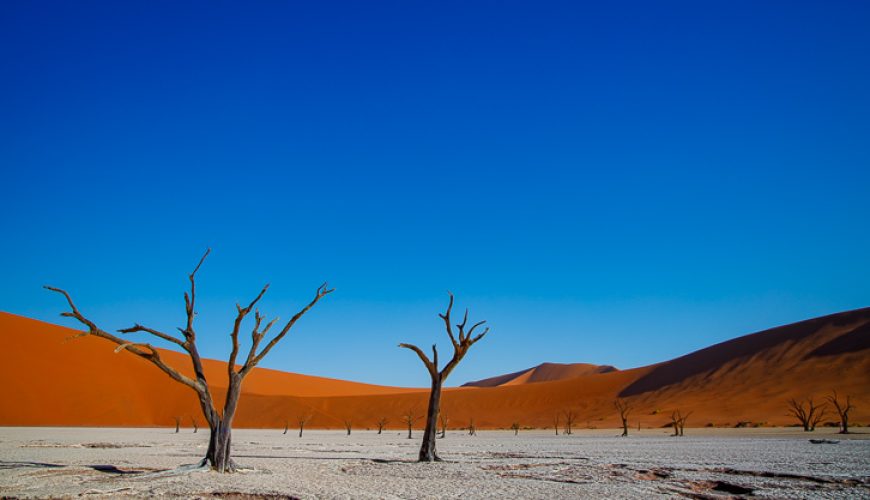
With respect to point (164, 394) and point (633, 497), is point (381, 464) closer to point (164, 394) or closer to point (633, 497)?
point (633, 497)

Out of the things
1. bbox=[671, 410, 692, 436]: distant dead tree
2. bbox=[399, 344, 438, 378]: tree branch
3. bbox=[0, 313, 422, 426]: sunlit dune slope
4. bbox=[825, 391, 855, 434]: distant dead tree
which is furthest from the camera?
bbox=[0, 313, 422, 426]: sunlit dune slope

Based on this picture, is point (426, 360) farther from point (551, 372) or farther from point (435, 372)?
point (551, 372)

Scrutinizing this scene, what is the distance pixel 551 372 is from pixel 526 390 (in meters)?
70.7

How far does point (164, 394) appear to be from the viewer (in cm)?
7412

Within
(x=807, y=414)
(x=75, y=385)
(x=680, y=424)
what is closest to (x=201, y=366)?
(x=680, y=424)

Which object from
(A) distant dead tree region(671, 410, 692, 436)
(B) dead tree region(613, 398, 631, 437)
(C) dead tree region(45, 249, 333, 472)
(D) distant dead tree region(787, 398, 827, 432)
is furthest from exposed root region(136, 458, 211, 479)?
(D) distant dead tree region(787, 398, 827, 432)

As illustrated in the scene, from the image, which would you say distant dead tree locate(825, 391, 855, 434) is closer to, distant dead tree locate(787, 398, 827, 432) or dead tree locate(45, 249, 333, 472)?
distant dead tree locate(787, 398, 827, 432)

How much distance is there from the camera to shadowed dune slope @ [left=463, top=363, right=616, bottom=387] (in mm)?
147875

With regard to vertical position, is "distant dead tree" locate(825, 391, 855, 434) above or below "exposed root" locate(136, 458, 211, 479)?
above

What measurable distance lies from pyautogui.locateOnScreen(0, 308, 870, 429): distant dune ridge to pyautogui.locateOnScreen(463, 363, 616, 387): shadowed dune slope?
202 ft

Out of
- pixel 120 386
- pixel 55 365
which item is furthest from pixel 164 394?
pixel 55 365

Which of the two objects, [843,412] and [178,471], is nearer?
[178,471]

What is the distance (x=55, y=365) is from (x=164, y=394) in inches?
480

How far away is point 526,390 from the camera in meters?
86.9
